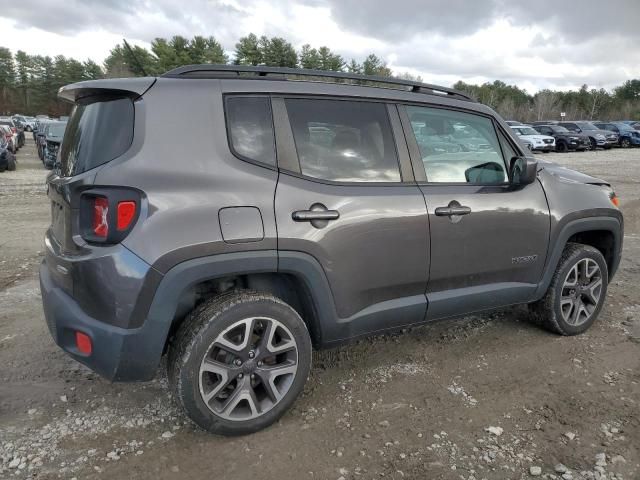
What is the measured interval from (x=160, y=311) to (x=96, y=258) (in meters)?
0.39

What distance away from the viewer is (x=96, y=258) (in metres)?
2.33

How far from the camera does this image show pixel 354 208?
279 centimetres

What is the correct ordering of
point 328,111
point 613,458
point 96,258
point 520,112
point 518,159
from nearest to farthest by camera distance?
point 96,258 < point 613,458 < point 328,111 < point 518,159 < point 520,112

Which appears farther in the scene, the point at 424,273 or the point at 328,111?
the point at 424,273

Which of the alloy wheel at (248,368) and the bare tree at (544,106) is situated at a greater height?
the bare tree at (544,106)

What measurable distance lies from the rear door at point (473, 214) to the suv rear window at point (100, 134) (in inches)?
Answer: 65.6

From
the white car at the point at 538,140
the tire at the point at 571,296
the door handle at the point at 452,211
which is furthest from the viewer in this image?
the white car at the point at 538,140

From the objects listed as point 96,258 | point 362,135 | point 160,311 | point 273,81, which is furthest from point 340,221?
point 96,258

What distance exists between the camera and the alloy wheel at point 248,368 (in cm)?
257

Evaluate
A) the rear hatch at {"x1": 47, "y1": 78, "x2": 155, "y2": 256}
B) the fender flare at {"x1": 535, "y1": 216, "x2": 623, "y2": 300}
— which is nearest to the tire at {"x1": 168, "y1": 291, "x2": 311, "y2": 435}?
the rear hatch at {"x1": 47, "y1": 78, "x2": 155, "y2": 256}

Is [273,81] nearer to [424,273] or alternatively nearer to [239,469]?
[424,273]

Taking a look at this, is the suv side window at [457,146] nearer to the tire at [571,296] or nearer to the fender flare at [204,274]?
the tire at [571,296]

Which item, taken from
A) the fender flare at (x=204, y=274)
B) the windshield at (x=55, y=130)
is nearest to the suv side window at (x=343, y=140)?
the fender flare at (x=204, y=274)

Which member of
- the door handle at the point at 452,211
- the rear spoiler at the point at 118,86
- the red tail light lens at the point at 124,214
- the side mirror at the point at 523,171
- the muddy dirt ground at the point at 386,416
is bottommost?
the muddy dirt ground at the point at 386,416
